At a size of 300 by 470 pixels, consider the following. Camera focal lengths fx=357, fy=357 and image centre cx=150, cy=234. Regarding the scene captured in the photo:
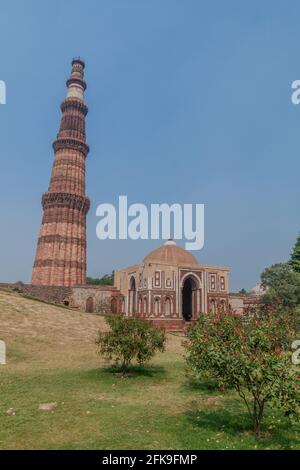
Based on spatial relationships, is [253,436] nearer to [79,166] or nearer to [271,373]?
[271,373]

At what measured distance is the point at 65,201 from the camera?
50.5 meters

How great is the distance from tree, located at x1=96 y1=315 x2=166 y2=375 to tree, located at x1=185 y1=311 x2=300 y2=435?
5.02 metres

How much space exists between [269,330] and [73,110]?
54.2m

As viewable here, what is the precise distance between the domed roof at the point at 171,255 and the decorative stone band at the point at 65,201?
496 inches

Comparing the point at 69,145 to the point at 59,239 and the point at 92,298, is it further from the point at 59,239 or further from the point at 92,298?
the point at 92,298

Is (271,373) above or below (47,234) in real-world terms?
below

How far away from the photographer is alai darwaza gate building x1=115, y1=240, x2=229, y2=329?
129 ft

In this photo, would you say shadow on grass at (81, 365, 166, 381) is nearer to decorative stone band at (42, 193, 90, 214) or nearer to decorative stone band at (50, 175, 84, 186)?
decorative stone band at (42, 193, 90, 214)

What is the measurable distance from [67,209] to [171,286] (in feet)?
64.6

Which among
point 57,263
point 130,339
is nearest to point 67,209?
point 57,263

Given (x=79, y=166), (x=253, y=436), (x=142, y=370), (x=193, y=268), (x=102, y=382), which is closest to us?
(x=253, y=436)

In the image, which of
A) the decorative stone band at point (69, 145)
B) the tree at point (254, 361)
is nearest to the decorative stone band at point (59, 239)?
the decorative stone band at point (69, 145)

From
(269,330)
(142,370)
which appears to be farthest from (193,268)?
(269,330)
